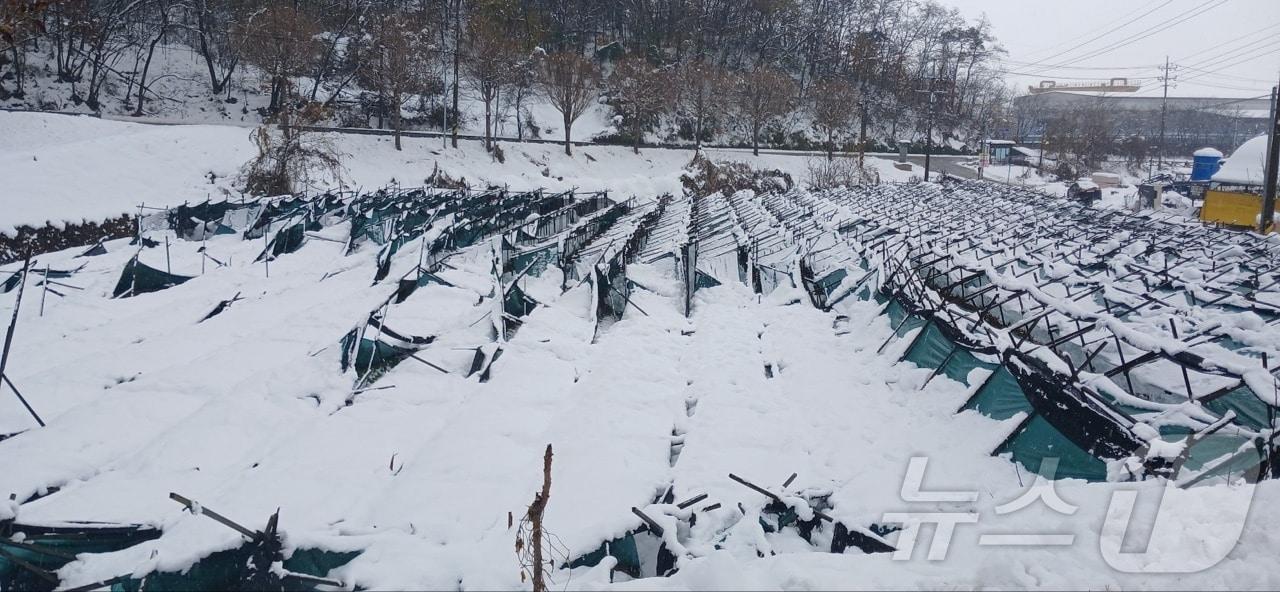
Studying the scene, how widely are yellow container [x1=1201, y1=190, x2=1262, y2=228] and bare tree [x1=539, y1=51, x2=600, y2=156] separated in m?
28.4

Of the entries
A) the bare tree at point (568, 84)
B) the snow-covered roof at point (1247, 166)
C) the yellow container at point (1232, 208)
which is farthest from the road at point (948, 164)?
the bare tree at point (568, 84)

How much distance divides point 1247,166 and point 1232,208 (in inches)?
293

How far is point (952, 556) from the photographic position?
429 cm

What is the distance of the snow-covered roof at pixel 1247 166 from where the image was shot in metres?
28.9

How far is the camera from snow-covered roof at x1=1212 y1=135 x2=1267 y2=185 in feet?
94.9

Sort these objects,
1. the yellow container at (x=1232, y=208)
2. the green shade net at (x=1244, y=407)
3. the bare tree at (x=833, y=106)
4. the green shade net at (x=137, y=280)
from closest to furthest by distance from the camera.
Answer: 1. the green shade net at (x=1244, y=407)
2. the green shade net at (x=137, y=280)
3. the yellow container at (x=1232, y=208)
4. the bare tree at (x=833, y=106)

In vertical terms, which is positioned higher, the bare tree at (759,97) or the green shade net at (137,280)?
the bare tree at (759,97)

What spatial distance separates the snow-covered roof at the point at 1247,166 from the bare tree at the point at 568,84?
99.3 ft

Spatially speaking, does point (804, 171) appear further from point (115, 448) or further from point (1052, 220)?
point (115, 448)

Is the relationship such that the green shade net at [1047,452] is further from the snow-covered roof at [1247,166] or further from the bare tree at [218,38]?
the bare tree at [218,38]

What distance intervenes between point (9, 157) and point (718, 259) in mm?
20579

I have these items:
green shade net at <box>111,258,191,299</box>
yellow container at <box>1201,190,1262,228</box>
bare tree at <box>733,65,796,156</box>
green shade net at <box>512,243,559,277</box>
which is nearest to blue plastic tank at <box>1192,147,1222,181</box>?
yellow container at <box>1201,190,1262,228</box>

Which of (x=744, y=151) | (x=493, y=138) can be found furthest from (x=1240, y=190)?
(x=493, y=138)

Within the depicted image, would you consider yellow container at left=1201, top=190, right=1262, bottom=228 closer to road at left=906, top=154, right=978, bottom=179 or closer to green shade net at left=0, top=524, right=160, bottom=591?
road at left=906, top=154, right=978, bottom=179
